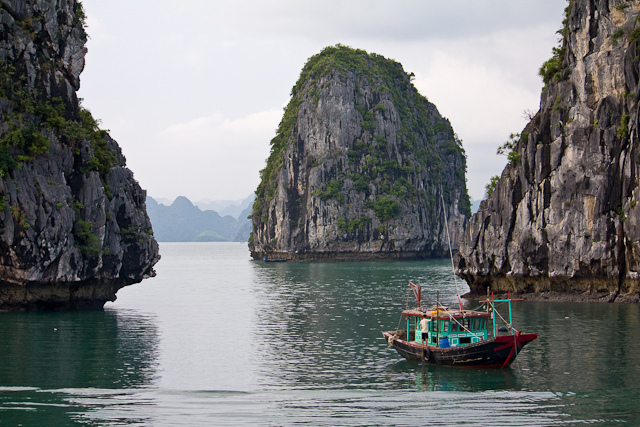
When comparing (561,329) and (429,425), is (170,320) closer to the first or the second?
(561,329)

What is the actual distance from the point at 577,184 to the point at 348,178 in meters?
98.4

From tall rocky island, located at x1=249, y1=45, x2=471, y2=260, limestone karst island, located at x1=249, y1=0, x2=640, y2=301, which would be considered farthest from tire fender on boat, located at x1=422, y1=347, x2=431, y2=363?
tall rocky island, located at x1=249, y1=45, x2=471, y2=260

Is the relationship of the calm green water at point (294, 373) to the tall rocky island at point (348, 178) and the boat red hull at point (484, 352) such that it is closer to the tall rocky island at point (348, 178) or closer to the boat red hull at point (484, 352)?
the boat red hull at point (484, 352)

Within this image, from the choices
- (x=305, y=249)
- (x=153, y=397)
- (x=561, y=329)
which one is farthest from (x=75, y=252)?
(x=305, y=249)

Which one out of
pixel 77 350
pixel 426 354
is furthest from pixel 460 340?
pixel 77 350

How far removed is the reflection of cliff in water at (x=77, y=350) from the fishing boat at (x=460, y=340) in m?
12.0

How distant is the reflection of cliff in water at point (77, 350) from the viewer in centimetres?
2955

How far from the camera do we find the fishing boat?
3081 centimetres

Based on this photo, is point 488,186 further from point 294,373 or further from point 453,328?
point 294,373

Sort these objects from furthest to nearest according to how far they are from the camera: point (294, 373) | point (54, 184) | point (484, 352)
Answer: point (54, 184) < point (294, 373) < point (484, 352)

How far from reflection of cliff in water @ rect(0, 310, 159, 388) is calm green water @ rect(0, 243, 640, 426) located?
0.33ft

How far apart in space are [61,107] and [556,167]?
122 ft

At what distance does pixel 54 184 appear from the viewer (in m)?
46.7

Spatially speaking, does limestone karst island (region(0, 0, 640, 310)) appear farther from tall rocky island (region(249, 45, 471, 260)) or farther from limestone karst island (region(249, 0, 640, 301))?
tall rocky island (region(249, 45, 471, 260))
